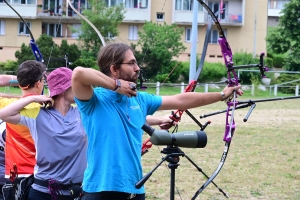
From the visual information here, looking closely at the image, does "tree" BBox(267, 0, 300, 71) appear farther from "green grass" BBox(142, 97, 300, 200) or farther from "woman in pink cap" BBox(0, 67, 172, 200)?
"woman in pink cap" BBox(0, 67, 172, 200)

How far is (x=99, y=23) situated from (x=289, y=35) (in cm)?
1222

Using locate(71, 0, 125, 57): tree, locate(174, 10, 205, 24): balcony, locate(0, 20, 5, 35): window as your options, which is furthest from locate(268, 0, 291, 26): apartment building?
locate(0, 20, 5, 35): window

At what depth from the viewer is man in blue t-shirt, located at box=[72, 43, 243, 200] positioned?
3.08m

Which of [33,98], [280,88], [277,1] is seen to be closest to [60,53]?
[280,88]

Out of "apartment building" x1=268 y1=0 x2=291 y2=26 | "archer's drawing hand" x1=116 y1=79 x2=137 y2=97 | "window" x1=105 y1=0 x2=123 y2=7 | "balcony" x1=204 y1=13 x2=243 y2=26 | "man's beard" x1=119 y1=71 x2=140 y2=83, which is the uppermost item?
"apartment building" x1=268 y1=0 x2=291 y2=26

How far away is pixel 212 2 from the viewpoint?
1458 inches

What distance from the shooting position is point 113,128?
3.11 meters

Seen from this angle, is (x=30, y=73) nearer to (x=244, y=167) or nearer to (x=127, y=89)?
(x=127, y=89)

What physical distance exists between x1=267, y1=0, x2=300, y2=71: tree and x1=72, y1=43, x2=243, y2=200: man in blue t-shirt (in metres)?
33.6

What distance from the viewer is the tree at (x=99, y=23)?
3369 cm

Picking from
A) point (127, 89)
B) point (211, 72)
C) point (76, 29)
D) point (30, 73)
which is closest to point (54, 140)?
point (30, 73)

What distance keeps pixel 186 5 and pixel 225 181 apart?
35763 millimetres

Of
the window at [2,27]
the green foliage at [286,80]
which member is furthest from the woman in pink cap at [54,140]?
the window at [2,27]

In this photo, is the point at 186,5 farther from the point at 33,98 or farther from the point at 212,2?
the point at 33,98
